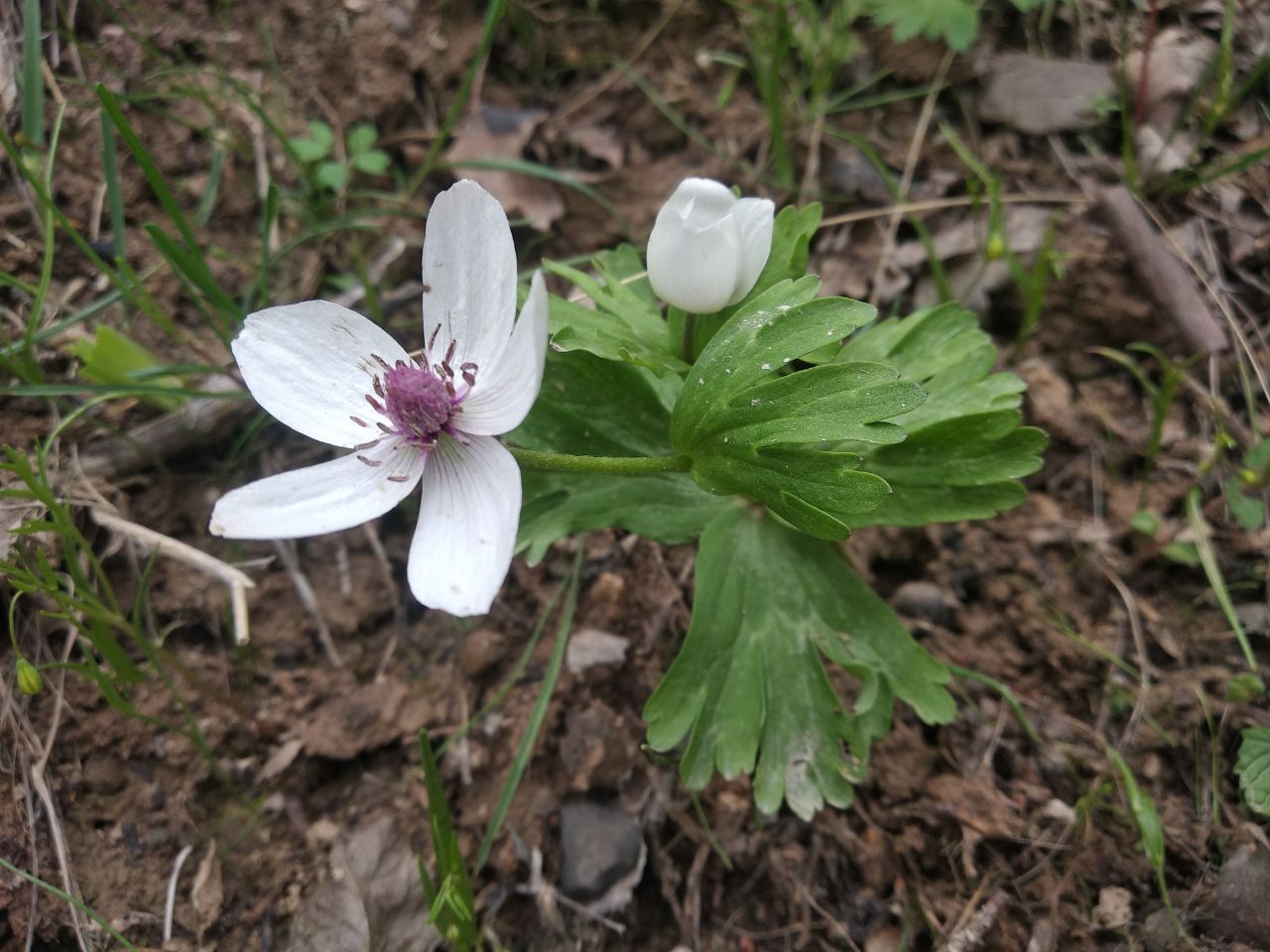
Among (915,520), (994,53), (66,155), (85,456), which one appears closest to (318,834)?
(85,456)

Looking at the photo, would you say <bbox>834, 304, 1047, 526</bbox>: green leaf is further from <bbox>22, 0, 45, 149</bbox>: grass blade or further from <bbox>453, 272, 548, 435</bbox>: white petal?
<bbox>22, 0, 45, 149</bbox>: grass blade

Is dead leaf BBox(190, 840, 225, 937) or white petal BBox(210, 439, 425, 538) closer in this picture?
white petal BBox(210, 439, 425, 538)

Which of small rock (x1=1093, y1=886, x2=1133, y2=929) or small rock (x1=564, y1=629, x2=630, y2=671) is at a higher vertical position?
small rock (x1=564, y1=629, x2=630, y2=671)

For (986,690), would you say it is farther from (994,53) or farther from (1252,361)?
(994,53)

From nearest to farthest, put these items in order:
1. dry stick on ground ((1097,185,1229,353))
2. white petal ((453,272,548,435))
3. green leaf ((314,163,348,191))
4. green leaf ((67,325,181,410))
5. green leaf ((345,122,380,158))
A: 1. white petal ((453,272,548,435))
2. green leaf ((67,325,181,410))
3. dry stick on ground ((1097,185,1229,353))
4. green leaf ((314,163,348,191))
5. green leaf ((345,122,380,158))

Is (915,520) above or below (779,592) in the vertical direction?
above

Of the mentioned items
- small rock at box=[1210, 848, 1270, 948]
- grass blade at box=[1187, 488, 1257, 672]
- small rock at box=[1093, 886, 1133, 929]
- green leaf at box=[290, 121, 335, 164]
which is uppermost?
green leaf at box=[290, 121, 335, 164]

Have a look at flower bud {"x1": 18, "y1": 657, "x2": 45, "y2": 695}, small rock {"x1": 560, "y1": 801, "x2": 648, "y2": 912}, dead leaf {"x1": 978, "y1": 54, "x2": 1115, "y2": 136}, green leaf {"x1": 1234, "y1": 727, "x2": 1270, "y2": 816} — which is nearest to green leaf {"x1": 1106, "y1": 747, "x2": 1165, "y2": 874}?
green leaf {"x1": 1234, "y1": 727, "x2": 1270, "y2": 816}
